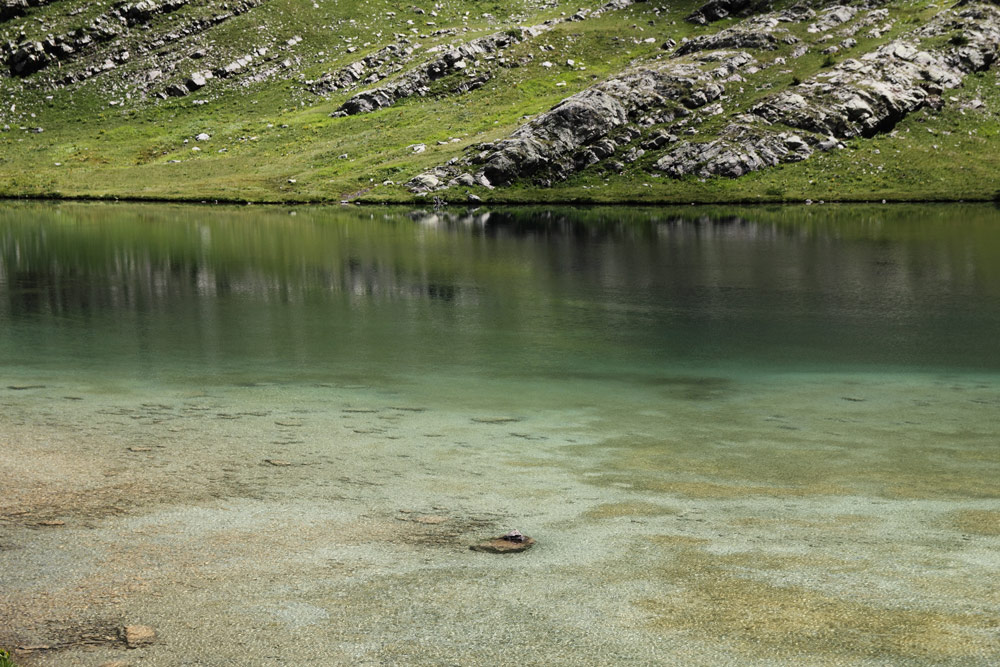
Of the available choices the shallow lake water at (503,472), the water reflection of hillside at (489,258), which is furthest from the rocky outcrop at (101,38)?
the shallow lake water at (503,472)

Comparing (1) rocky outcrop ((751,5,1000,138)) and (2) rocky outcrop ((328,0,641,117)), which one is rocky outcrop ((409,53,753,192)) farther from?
(2) rocky outcrop ((328,0,641,117))

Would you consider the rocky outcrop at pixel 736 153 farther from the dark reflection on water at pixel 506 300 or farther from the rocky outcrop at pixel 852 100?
the dark reflection on water at pixel 506 300

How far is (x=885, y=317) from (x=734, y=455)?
17.7 meters

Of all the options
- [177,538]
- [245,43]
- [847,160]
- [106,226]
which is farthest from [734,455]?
[245,43]

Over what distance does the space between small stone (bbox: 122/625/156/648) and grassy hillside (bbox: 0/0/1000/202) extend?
324 ft

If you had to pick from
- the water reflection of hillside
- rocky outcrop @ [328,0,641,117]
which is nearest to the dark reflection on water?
→ the water reflection of hillside

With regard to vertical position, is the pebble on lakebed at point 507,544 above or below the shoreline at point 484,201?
below

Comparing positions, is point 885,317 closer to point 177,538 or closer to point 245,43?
point 177,538

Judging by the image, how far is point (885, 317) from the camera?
31281mm

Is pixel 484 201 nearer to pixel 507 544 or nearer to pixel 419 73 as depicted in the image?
pixel 419 73

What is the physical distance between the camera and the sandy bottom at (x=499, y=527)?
8359mm

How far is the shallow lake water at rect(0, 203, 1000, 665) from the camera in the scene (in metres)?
8.62

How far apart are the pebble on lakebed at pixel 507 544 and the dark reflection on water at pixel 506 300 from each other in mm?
10999

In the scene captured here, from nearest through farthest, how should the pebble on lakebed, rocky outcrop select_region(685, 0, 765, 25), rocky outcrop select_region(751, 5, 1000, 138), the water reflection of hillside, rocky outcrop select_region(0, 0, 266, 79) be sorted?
the pebble on lakebed
the water reflection of hillside
rocky outcrop select_region(751, 5, 1000, 138)
rocky outcrop select_region(685, 0, 765, 25)
rocky outcrop select_region(0, 0, 266, 79)
